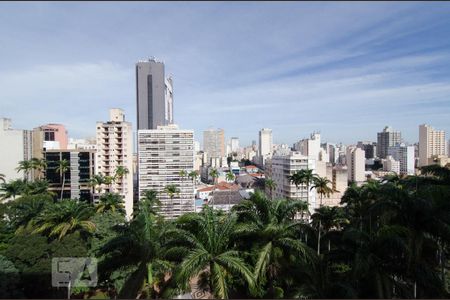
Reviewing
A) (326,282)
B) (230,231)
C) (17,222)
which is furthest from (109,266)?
(17,222)

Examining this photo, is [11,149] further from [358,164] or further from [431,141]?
[431,141]

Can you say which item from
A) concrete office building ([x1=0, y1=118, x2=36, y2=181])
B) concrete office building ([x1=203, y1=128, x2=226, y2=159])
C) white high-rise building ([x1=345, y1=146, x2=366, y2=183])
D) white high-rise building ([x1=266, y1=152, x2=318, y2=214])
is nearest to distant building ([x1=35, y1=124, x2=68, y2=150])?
concrete office building ([x1=0, y1=118, x2=36, y2=181])

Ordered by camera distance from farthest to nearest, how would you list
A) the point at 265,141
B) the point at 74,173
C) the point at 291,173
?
the point at 265,141
the point at 291,173
the point at 74,173

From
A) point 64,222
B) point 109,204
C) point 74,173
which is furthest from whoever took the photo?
point 74,173

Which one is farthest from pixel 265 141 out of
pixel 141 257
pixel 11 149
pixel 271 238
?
pixel 141 257

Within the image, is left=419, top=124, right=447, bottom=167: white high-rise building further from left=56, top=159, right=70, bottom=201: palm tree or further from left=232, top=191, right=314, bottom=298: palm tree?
left=232, top=191, right=314, bottom=298: palm tree

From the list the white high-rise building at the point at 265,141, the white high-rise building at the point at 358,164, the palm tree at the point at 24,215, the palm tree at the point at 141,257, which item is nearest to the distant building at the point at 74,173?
the palm tree at the point at 24,215
